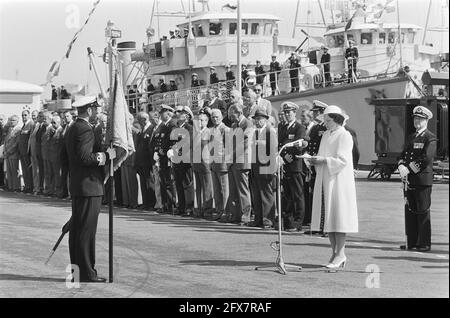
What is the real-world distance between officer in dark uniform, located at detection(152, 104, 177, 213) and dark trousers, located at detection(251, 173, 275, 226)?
265 centimetres

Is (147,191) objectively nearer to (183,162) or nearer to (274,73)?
(183,162)

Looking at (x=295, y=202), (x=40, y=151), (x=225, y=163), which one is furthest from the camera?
(x=40, y=151)

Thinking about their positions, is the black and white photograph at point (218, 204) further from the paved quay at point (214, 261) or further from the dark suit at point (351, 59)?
the dark suit at point (351, 59)

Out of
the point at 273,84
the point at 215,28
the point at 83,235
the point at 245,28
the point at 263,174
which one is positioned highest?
the point at 245,28

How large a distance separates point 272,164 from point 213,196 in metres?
1.75

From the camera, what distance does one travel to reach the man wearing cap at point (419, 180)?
10516mm

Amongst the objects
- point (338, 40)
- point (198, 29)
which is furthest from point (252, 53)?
point (338, 40)

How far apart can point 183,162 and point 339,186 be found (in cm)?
626

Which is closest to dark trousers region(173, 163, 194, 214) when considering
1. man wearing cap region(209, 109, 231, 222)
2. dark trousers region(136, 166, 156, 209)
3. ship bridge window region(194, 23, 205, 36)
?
man wearing cap region(209, 109, 231, 222)

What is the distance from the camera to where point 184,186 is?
15.3m
